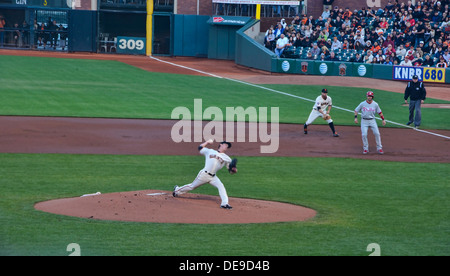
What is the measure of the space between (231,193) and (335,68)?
26574mm

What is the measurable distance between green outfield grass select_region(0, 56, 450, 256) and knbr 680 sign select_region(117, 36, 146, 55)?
1826 centimetres

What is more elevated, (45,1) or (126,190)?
(45,1)

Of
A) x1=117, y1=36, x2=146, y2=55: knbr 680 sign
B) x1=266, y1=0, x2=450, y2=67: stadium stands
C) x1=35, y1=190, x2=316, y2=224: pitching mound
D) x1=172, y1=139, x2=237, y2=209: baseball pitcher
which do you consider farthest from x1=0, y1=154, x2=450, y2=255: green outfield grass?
x1=117, y1=36, x2=146, y2=55: knbr 680 sign

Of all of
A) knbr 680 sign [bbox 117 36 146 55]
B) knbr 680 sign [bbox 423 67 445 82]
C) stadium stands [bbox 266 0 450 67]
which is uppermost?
stadium stands [bbox 266 0 450 67]

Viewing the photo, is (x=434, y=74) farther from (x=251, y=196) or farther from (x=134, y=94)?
(x=251, y=196)

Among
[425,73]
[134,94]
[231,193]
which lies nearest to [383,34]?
[425,73]

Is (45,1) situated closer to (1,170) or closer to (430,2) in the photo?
(430,2)

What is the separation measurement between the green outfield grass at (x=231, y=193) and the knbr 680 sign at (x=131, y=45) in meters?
18.3

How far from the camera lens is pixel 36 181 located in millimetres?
16594

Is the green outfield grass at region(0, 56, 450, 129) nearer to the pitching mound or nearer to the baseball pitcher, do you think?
the pitching mound

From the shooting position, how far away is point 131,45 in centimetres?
5097

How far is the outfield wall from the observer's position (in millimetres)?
39750

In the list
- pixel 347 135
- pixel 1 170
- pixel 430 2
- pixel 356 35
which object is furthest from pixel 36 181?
pixel 430 2

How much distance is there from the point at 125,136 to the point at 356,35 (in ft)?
73.5
